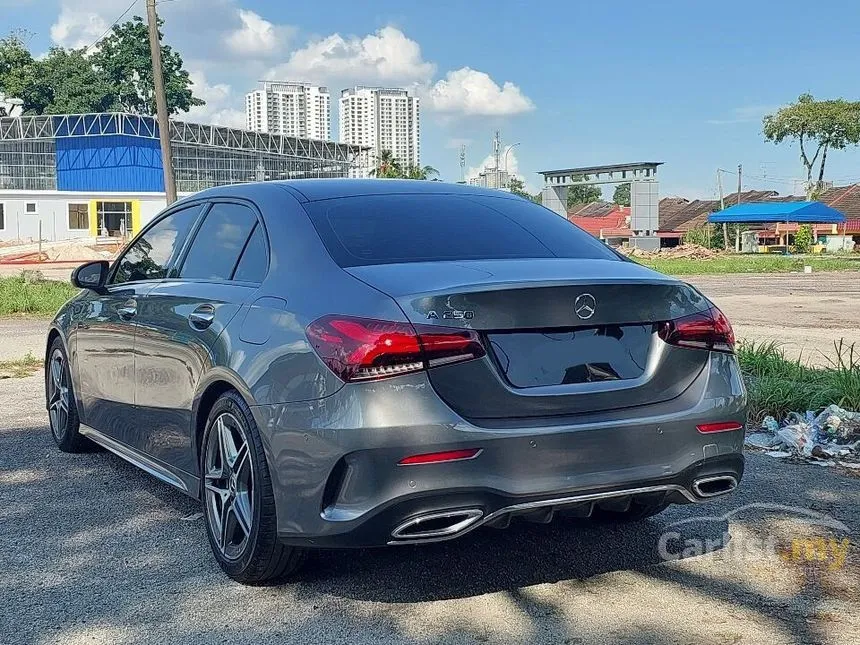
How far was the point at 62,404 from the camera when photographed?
625 cm

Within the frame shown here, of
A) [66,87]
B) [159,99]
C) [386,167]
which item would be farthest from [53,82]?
[159,99]

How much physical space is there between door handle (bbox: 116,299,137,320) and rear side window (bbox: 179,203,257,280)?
1.21 feet

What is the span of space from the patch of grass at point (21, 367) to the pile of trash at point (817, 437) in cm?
695

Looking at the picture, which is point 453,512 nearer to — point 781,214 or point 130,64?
point 781,214

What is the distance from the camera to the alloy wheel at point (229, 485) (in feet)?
12.5

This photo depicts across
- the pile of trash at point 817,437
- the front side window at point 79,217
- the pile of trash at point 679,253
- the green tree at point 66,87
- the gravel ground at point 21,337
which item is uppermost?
the green tree at point 66,87

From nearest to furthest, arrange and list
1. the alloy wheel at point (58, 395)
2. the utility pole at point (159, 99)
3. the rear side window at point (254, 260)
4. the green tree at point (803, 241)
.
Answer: the rear side window at point (254, 260)
the alloy wheel at point (58, 395)
the utility pole at point (159, 99)
the green tree at point (803, 241)

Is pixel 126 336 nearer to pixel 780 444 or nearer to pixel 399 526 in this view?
pixel 399 526

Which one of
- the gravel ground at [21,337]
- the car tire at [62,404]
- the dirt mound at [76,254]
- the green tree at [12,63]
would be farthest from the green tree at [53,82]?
the car tire at [62,404]

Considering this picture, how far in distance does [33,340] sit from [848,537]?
11259mm

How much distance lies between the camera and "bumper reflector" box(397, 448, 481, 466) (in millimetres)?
3229

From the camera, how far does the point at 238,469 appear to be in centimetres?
388

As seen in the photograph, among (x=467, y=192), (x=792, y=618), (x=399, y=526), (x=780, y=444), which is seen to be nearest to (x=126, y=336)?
(x=467, y=192)

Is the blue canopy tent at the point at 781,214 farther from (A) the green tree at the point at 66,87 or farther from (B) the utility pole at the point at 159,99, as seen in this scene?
(A) the green tree at the point at 66,87
